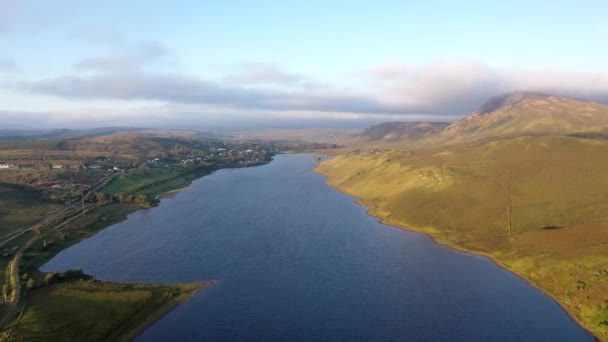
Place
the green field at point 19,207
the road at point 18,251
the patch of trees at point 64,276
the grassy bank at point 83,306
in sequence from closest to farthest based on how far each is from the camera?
the grassy bank at point 83,306 < the road at point 18,251 < the patch of trees at point 64,276 < the green field at point 19,207

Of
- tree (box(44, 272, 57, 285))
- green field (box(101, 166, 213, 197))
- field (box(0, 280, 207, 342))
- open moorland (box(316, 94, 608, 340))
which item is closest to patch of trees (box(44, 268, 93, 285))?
tree (box(44, 272, 57, 285))

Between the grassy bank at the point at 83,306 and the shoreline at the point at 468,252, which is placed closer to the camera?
the grassy bank at the point at 83,306

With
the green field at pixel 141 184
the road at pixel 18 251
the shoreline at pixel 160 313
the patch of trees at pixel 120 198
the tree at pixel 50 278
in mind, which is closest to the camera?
the shoreline at pixel 160 313

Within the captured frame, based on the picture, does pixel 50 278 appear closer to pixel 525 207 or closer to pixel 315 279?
pixel 315 279

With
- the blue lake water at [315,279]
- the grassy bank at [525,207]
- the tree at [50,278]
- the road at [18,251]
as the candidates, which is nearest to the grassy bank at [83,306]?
the tree at [50,278]

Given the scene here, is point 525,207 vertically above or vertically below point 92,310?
above

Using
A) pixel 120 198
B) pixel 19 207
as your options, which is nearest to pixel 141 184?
pixel 120 198

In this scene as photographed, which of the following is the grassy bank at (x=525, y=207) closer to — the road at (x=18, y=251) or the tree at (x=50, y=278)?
the tree at (x=50, y=278)
